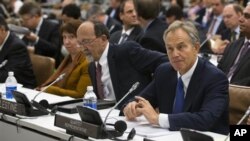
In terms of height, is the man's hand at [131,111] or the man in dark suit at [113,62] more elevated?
the man in dark suit at [113,62]

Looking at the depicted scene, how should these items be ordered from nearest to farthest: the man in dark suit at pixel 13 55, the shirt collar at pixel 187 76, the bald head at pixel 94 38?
the shirt collar at pixel 187 76, the bald head at pixel 94 38, the man in dark suit at pixel 13 55

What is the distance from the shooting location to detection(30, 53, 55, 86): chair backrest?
528 centimetres

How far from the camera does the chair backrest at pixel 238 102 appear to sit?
338 centimetres

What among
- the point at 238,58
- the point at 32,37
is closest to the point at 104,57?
the point at 238,58

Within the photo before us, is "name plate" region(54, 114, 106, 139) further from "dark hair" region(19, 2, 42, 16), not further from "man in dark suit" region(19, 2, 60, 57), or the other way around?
"dark hair" region(19, 2, 42, 16)

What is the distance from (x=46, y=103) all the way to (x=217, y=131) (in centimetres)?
124

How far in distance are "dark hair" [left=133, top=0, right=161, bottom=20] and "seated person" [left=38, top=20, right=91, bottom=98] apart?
0.91 m

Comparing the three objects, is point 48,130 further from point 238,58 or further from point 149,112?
point 238,58

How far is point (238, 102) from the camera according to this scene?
342 centimetres

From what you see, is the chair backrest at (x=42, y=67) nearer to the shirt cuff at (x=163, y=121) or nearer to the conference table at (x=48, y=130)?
the conference table at (x=48, y=130)

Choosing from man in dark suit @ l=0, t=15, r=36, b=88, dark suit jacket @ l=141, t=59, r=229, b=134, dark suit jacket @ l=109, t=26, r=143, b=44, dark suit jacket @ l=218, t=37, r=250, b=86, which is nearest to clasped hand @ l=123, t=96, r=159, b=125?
dark suit jacket @ l=141, t=59, r=229, b=134

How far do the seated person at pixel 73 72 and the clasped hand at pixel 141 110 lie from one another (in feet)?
3.61

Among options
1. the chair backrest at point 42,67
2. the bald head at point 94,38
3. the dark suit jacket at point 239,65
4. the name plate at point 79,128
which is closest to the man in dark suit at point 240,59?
the dark suit jacket at point 239,65

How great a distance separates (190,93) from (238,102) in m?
0.47
